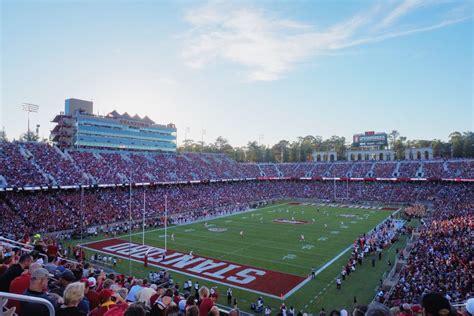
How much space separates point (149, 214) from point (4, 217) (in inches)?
614

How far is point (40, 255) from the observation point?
386 inches

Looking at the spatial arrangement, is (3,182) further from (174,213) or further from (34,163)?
(174,213)

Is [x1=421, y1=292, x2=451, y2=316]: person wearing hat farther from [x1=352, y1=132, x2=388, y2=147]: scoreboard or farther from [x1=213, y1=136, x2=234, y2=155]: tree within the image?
[x1=213, y1=136, x2=234, y2=155]: tree

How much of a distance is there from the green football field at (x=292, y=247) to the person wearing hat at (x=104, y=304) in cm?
1341

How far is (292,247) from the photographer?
29.4 metres

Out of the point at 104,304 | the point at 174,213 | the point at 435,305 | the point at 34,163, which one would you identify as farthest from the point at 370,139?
the point at 104,304

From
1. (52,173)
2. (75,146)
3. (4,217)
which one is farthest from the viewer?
(75,146)

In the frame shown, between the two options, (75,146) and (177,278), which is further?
(75,146)

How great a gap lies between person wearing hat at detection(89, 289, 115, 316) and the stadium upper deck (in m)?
35.4

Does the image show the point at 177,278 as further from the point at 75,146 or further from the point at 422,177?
the point at 422,177

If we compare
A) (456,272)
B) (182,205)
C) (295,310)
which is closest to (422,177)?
(182,205)

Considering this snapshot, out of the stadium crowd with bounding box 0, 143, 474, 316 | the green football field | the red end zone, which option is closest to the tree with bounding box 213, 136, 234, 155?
the stadium crowd with bounding box 0, 143, 474, 316

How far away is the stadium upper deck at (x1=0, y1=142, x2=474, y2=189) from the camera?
38.3 meters

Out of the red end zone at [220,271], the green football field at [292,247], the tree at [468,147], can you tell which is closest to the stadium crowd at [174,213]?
the green football field at [292,247]
